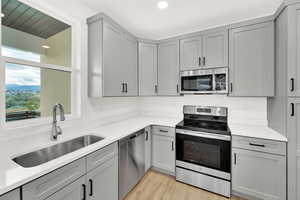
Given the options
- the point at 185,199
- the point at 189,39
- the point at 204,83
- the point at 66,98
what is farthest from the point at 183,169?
the point at 189,39

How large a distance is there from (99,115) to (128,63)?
1011 mm

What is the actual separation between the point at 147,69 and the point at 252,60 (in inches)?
67.8

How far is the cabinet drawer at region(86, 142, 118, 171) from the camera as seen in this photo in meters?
1.28

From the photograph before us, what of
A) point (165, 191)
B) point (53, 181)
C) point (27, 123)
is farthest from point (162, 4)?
point (165, 191)

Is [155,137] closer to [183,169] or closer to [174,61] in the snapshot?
[183,169]

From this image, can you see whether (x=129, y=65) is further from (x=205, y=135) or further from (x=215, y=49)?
(x=205, y=135)

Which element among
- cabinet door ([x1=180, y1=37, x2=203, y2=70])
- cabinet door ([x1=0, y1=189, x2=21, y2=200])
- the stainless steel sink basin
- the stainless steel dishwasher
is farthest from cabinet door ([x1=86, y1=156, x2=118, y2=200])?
cabinet door ([x1=180, y1=37, x2=203, y2=70])

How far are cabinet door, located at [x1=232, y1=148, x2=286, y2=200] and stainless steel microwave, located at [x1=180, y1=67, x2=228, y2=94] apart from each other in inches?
37.1

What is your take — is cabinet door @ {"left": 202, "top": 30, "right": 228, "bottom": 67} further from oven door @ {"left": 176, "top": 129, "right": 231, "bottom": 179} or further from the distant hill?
the distant hill

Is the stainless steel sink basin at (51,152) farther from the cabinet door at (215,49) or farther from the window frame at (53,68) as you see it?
the cabinet door at (215,49)

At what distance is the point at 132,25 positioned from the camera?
2.48 meters

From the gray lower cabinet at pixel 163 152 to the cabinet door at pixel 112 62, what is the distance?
1.03 meters

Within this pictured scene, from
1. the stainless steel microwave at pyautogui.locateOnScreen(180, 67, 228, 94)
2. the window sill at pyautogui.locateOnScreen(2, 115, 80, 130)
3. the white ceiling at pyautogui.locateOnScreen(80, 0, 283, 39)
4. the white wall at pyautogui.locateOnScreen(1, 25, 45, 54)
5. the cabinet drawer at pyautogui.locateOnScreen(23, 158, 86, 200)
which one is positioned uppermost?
→ the white ceiling at pyautogui.locateOnScreen(80, 0, 283, 39)

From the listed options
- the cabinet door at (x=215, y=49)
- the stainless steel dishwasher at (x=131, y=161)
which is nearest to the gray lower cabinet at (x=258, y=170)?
the cabinet door at (x=215, y=49)
